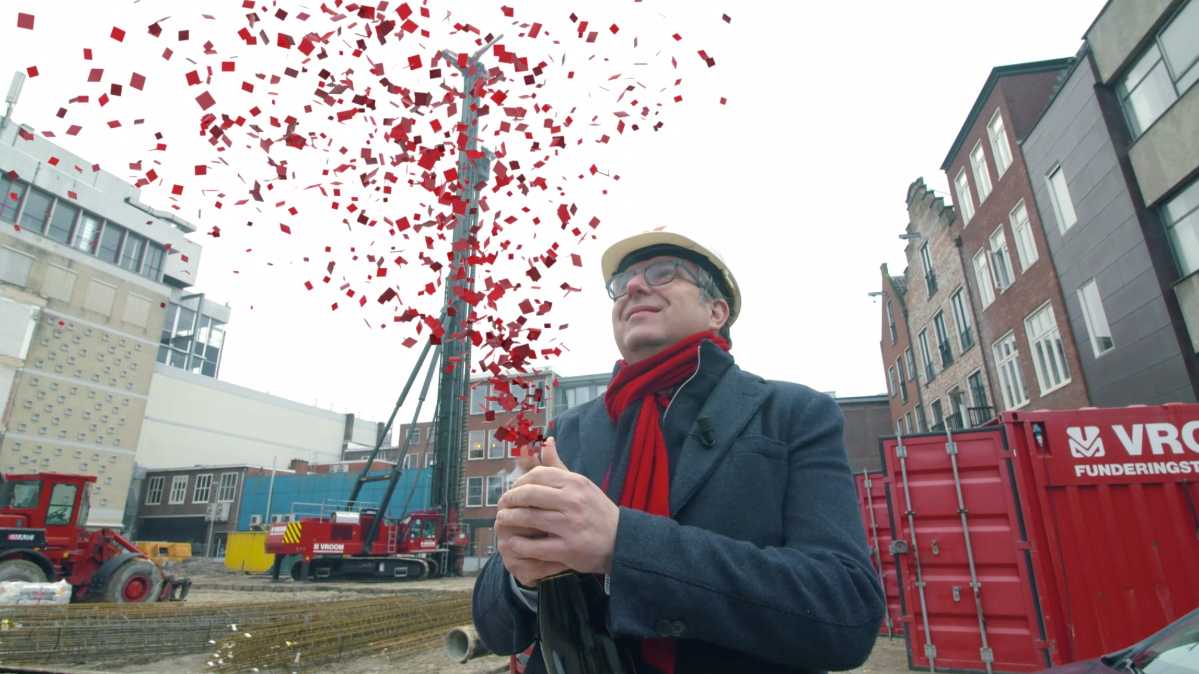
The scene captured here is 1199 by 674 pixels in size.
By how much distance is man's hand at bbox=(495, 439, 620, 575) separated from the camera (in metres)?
1.12

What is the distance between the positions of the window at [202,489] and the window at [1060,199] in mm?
55109

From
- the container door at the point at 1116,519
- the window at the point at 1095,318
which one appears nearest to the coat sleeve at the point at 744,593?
the container door at the point at 1116,519

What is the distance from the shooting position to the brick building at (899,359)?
28.1 m

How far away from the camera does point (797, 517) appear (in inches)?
57.0

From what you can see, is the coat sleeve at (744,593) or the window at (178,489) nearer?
the coat sleeve at (744,593)

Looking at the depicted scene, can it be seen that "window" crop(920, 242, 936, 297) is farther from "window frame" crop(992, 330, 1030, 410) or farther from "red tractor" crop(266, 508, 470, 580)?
"red tractor" crop(266, 508, 470, 580)

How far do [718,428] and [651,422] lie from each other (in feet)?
0.59

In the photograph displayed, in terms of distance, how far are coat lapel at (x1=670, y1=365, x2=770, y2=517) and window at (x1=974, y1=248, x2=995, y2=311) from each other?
69.3 ft

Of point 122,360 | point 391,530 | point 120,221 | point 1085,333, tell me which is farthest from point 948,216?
point 120,221

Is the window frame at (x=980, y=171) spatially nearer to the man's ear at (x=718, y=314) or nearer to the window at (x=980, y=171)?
the window at (x=980, y=171)

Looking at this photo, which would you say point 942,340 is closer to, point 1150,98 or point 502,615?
point 1150,98

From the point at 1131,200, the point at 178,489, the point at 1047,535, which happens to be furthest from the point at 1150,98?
the point at 178,489

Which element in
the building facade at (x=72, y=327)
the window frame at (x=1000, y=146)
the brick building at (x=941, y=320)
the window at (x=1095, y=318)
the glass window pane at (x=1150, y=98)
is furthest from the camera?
the building facade at (x=72, y=327)

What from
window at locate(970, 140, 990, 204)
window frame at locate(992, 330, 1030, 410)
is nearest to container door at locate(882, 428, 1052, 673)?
window frame at locate(992, 330, 1030, 410)
